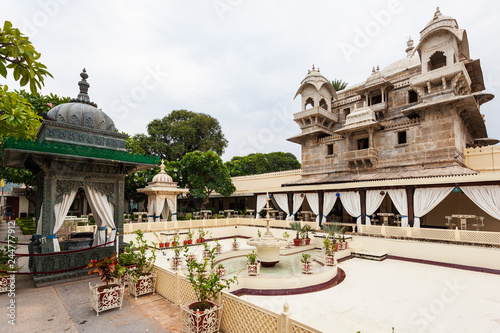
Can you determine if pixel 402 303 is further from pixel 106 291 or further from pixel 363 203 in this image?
pixel 363 203

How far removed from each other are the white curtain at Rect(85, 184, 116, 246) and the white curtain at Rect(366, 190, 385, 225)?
13.0m

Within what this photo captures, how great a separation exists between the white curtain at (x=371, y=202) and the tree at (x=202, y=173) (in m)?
14.6

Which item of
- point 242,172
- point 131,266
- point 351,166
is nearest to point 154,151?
point 242,172

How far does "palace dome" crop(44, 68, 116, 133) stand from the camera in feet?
26.6

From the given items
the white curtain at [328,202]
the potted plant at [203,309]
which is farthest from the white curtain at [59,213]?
the white curtain at [328,202]

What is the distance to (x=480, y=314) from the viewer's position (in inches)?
237

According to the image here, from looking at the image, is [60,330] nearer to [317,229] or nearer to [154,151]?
[317,229]

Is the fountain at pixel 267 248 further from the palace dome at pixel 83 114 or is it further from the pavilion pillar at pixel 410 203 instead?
the pavilion pillar at pixel 410 203

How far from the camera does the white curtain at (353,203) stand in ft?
50.3

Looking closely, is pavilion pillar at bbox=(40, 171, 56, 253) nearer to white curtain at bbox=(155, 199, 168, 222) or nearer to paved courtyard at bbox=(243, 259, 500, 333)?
paved courtyard at bbox=(243, 259, 500, 333)

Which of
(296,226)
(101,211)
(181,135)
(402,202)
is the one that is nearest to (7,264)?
(101,211)

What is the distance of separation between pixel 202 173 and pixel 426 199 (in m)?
18.7

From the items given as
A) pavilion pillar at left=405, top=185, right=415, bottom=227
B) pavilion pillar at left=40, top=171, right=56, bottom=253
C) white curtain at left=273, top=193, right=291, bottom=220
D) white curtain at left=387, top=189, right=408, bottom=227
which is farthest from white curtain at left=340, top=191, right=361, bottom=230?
pavilion pillar at left=40, top=171, right=56, bottom=253

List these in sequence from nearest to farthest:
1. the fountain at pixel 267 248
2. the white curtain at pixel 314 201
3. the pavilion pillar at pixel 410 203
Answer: the fountain at pixel 267 248 → the pavilion pillar at pixel 410 203 → the white curtain at pixel 314 201
